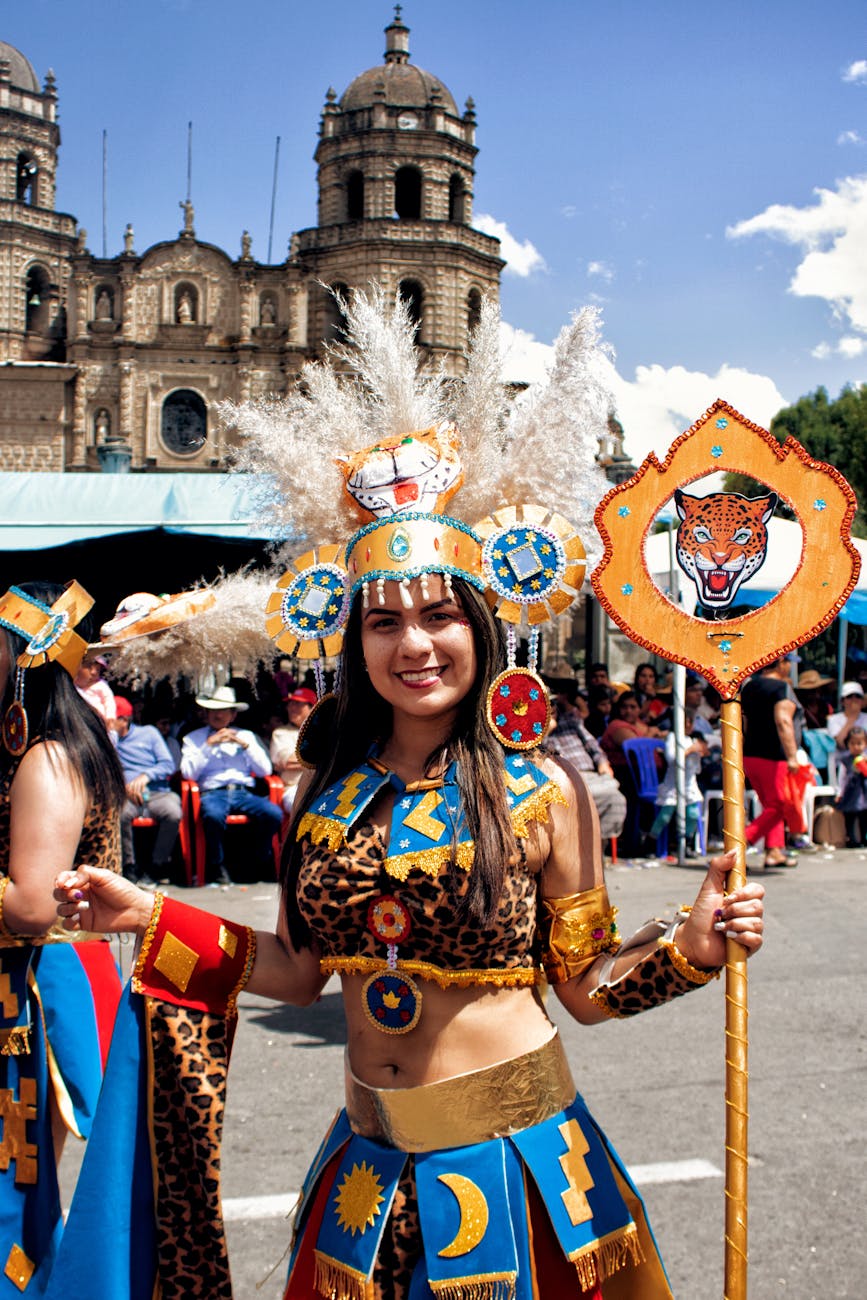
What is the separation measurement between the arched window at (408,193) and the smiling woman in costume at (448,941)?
1761 inches

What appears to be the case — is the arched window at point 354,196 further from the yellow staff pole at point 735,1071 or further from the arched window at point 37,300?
the yellow staff pole at point 735,1071

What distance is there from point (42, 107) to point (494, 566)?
53.0 meters

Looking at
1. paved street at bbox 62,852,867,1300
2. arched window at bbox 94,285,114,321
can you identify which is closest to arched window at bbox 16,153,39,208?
arched window at bbox 94,285,114,321

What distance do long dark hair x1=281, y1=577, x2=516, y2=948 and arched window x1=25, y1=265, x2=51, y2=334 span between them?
46.4 m

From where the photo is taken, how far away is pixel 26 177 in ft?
154

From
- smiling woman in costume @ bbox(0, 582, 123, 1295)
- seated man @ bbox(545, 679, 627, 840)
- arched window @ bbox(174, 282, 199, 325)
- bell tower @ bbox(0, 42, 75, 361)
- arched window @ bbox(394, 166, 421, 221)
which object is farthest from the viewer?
arched window @ bbox(394, 166, 421, 221)

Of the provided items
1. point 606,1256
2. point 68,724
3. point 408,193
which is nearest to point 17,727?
point 68,724

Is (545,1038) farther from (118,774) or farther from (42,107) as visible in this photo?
(42,107)

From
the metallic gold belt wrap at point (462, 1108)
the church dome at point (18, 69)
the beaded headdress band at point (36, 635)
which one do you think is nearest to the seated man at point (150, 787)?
the beaded headdress band at point (36, 635)

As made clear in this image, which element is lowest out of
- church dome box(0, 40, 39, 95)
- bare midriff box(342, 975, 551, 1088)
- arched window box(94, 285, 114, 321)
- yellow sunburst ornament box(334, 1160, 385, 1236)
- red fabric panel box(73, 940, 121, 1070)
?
yellow sunburst ornament box(334, 1160, 385, 1236)

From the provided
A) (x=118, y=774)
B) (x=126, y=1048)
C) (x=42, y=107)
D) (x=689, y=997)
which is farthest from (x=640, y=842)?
(x=42, y=107)

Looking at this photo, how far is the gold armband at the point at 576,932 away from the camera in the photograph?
216cm

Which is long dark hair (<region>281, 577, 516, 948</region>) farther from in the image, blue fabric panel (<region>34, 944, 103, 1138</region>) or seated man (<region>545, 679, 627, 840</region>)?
seated man (<region>545, 679, 627, 840</region>)

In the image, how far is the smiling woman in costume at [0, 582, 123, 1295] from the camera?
265 cm
